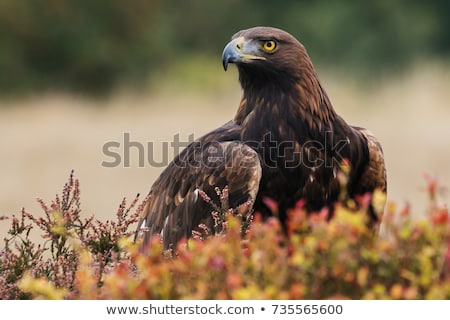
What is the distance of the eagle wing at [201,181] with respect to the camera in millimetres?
5918

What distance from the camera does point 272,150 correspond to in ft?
19.8

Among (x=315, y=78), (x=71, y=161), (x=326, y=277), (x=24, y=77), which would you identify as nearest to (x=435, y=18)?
(x=24, y=77)

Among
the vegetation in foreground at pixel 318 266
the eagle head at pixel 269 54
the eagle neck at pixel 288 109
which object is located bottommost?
the vegetation in foreground at pixel 318 266

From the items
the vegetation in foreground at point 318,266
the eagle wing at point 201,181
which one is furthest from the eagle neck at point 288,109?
the vegetation in foreground at point 318,266

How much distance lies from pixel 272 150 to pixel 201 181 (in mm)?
444

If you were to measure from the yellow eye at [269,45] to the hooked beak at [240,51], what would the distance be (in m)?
0.06

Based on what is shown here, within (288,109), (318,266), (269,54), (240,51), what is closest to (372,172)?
(288,109)

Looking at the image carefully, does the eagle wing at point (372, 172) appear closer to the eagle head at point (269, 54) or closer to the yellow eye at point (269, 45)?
the eagle head at point (269, 54)

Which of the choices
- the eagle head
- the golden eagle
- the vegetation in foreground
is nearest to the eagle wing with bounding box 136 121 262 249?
the golden eagle

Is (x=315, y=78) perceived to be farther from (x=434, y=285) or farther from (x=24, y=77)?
(x=24, y=77)

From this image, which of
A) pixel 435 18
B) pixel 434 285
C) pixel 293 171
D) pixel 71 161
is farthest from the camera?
pixel 435 18

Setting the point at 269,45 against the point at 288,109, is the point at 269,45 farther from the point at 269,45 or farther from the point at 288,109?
the point at 288,109

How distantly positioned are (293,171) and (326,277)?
2.61m

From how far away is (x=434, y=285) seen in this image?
129 inches
